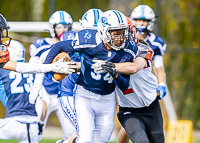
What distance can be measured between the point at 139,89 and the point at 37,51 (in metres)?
1.79

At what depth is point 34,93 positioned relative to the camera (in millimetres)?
4492

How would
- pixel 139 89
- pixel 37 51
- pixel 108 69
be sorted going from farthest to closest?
pixel 37 51 → pixel 139 89 → pixel 108 69

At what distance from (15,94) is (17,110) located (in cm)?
17

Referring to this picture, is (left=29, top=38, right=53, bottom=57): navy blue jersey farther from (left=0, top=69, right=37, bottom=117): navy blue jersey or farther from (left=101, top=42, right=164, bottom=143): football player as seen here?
(left=101, top=42, right=164, bottom=143): football player

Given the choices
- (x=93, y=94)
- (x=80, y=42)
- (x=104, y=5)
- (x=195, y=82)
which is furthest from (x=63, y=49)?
(x=195, y=82)

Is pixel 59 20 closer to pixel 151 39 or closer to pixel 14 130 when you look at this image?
pixel 151 39

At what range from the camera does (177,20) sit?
9953 millimetres

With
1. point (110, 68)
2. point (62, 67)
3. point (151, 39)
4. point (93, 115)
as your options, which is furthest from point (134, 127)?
point (151, 39)

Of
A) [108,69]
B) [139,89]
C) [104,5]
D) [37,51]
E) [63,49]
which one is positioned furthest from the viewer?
[104,5]

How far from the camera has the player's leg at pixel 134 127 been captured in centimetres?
413

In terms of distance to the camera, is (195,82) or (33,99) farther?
(195,82)

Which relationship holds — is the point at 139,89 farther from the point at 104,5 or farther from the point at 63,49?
the point at 104,5

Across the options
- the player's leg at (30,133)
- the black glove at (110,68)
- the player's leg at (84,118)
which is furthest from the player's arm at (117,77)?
the player's leg at (30,133)

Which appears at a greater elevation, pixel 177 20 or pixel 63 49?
pixel 177 20
